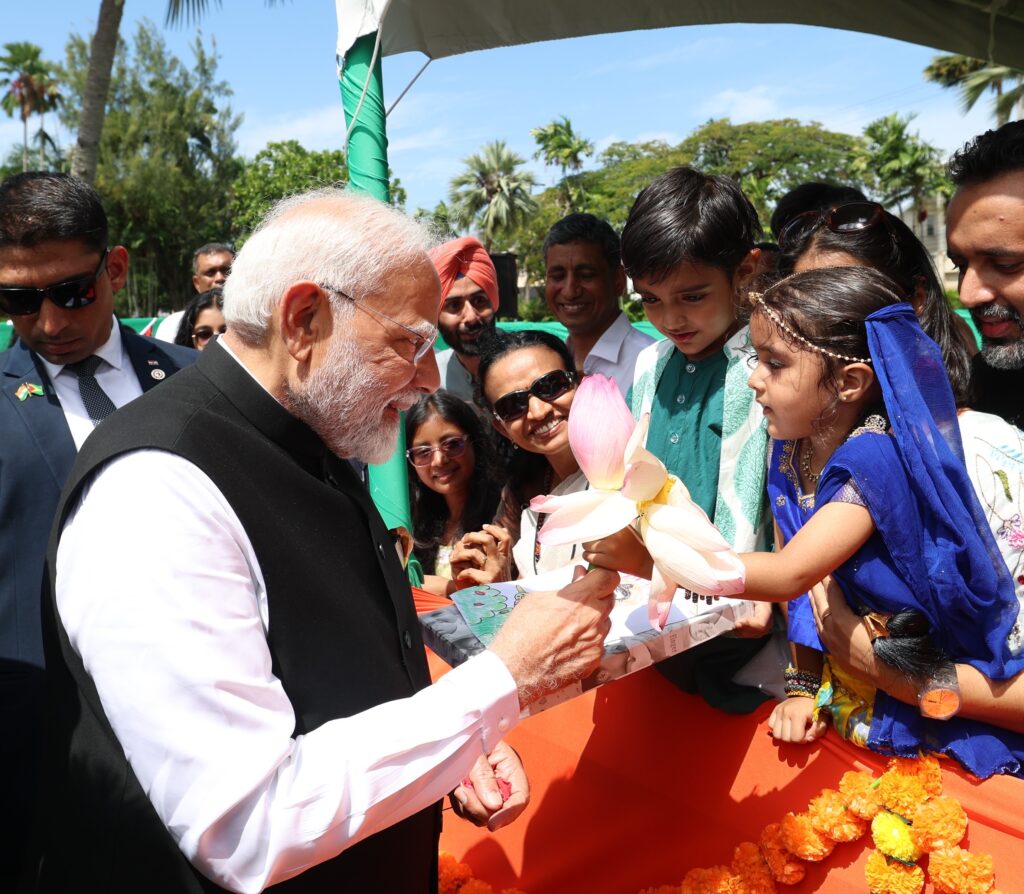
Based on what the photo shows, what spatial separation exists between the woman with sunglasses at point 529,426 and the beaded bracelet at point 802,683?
79 cm

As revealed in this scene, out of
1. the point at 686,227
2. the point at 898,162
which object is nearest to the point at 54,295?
the point at 686,227

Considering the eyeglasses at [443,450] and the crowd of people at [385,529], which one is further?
the eyeglasses at [443,450]

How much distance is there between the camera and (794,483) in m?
2.20

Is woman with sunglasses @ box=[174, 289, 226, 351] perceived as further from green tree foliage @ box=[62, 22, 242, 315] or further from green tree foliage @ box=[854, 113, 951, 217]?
green tree foliage @ box=[854, 113, 951, 217]

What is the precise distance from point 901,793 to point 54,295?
8.86ft

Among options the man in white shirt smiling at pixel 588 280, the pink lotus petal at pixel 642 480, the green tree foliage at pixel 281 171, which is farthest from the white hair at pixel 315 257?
the green tree foliage at pixel 281 171

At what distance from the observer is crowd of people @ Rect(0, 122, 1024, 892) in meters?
1.30

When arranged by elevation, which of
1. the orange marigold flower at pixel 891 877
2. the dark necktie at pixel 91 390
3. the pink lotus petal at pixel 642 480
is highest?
the dark necktie at pixel 91 390

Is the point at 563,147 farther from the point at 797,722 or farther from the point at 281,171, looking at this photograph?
the point at 797,722

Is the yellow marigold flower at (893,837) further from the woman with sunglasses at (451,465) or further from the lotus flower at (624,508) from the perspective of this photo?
the woman with sunglasses at (451,465)

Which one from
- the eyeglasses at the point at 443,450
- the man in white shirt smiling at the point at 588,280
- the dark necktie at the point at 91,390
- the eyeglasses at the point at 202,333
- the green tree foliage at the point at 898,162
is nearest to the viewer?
the dark necktie at the point at 91,390

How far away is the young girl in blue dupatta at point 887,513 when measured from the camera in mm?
1788

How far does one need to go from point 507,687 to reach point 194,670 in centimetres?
51

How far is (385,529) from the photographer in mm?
1819
